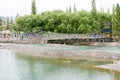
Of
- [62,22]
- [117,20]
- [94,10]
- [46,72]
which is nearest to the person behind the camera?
[46,72]

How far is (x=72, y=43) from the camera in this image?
254ft

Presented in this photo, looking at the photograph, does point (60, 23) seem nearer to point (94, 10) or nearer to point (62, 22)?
point (62, 22)

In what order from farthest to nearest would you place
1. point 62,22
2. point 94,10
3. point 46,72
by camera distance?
point 94,10 → point 62,22 → point 46,72

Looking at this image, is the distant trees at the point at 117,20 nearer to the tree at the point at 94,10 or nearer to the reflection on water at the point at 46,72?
the tree at the point at 94,10

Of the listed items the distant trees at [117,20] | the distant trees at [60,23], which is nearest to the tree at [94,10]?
the distant trees at [60,23]

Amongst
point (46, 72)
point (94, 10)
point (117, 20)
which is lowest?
point (46, 72)

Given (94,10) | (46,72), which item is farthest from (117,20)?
(46,72)

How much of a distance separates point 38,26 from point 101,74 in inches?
2110

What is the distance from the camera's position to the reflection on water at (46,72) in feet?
107

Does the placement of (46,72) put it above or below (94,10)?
below

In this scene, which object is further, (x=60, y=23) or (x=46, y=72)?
(x=60, y=23)

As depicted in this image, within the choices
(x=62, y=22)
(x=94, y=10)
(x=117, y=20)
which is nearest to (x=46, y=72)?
(x=117, y=20)

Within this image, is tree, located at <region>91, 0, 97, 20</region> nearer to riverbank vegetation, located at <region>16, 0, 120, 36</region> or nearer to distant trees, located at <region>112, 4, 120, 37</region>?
riverbank vegetation, located at <region>16, 0, 120, 36</region>

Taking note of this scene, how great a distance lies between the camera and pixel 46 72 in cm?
3603
